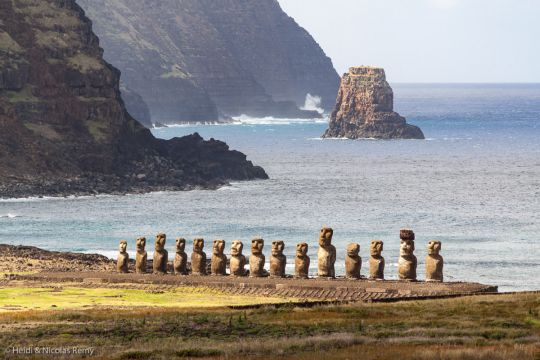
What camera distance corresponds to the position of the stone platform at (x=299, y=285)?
51906 millimetres

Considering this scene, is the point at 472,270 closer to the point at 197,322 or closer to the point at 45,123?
the point at 197,322

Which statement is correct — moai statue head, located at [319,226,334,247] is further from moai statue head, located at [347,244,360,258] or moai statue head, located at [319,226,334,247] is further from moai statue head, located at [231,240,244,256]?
moai statue head, located at [231,240,244,256]

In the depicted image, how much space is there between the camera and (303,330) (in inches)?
1604

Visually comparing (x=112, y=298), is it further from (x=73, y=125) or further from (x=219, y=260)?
(x=73, y=125)

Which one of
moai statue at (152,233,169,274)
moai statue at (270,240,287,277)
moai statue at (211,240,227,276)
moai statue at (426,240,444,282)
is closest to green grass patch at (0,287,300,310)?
moai statue at (270,240,287,277)

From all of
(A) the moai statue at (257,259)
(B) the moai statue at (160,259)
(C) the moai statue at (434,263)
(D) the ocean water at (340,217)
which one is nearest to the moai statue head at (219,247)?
(A) the moai statue at (257,259)

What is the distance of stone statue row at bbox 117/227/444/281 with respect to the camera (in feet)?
180

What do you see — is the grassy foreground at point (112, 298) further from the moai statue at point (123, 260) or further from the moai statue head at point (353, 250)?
the moai statue at point (123, 260)

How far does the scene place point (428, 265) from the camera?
2167 inches

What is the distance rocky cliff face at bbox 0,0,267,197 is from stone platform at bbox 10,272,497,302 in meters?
89.2

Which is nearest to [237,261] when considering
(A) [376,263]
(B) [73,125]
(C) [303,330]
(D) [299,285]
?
(D) [299,285]

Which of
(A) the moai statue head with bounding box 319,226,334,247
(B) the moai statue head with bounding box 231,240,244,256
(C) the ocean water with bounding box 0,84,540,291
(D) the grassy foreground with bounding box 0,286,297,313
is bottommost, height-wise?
(C) the ocean water with bounding box 0,84,540,291

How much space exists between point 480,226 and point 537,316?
69.2 metres

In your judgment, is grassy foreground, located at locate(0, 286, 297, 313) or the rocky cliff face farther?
the rocky cliff face
